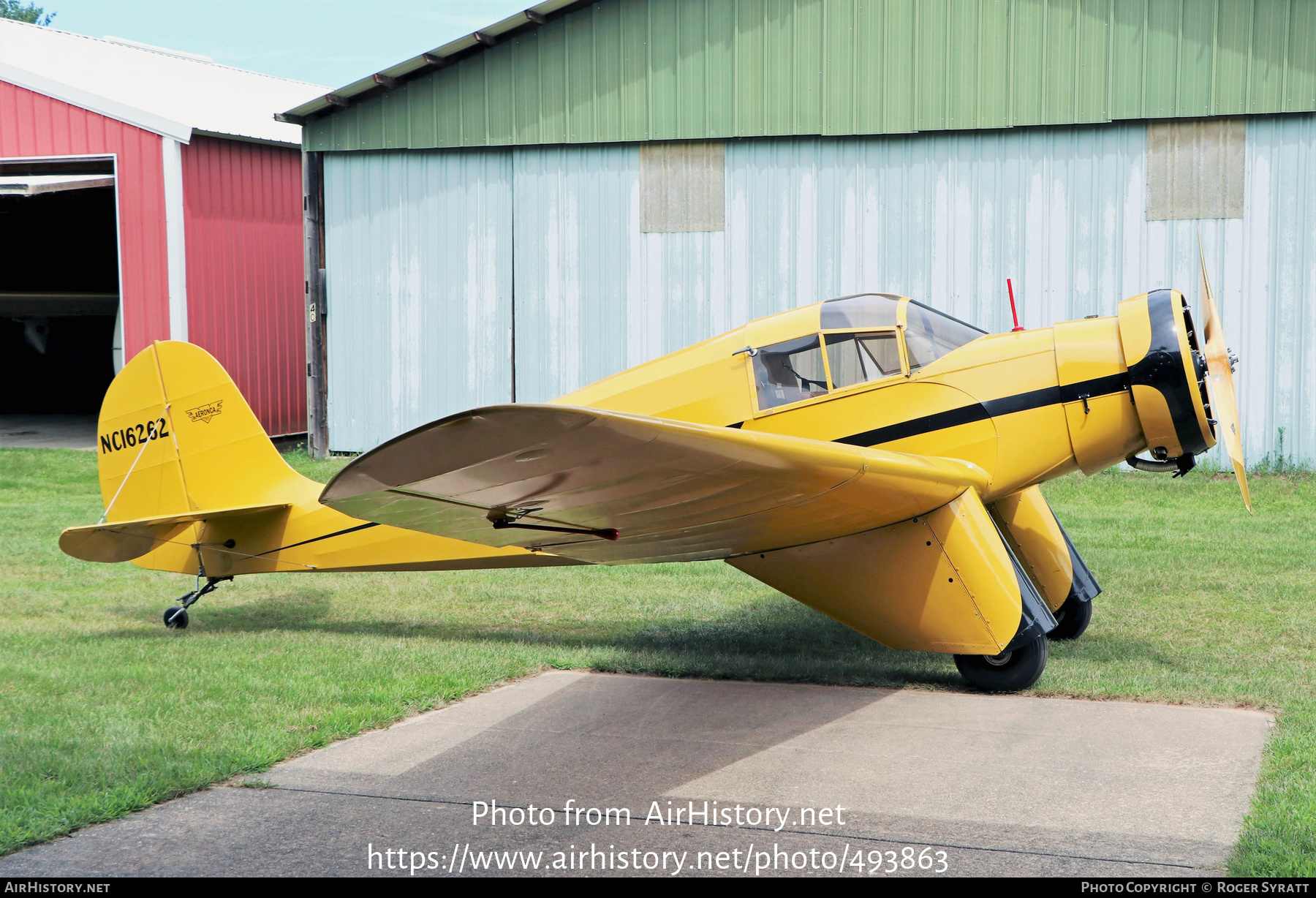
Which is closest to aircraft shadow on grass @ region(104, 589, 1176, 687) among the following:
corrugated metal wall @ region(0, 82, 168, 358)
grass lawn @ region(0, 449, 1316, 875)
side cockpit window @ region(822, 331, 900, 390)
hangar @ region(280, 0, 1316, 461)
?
grass lawn @ region(0, 449, 1316, 875)

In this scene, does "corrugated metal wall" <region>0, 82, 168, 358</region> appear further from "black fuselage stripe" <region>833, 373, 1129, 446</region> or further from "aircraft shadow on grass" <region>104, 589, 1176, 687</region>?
"black fuselage stripe" <region>833, 373, 1129, 446</region>

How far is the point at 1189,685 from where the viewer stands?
5.88 m

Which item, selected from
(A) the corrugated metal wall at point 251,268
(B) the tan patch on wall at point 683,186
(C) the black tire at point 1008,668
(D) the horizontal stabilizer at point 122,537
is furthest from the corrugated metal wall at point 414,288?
(C) the black tire at point 1008,668

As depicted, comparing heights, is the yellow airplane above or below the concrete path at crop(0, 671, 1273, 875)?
above

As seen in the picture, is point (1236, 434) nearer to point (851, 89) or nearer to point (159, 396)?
point (159, 396)

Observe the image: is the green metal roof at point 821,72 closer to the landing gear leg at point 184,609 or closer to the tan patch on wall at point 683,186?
the tan patch on wall at point 683,186

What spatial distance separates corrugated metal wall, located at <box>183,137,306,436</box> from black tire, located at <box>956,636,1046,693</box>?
14007 mm

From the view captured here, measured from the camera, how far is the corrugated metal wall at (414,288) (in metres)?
15.0

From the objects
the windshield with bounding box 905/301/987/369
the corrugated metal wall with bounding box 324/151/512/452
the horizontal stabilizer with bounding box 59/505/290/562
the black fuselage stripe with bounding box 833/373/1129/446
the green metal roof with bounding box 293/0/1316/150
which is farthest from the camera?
the corrugated metal wall with bounding box 324/151/512/452

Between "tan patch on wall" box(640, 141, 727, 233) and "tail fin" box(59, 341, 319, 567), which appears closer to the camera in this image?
"tail fin" box(59, 341, 319, 567)

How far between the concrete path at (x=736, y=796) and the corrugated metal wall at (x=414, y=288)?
32.2 feet

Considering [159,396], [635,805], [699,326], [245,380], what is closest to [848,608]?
[635,805]

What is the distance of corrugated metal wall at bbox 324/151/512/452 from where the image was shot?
14961 millimetres
